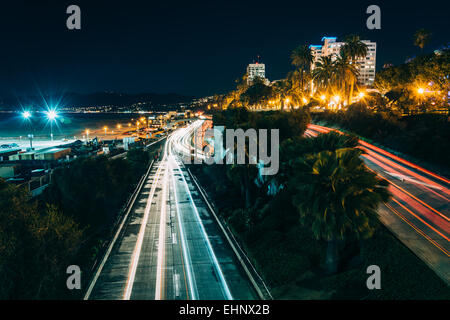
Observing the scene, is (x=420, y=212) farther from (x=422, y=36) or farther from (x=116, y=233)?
(x=422, y=36)

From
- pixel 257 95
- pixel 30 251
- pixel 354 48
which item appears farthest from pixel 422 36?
pixel 30 251

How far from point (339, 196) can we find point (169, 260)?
1467 centimetres

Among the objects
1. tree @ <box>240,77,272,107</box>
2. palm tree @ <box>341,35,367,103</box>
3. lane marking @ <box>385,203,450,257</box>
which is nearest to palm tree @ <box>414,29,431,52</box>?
palm tree @ <box>341,35,367,103</box>

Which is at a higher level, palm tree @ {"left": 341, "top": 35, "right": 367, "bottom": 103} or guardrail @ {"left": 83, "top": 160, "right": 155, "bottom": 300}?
palm tree @ {"left": 341, "top": 35, "right": 367, "bottom": 103}

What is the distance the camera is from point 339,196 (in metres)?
15.8

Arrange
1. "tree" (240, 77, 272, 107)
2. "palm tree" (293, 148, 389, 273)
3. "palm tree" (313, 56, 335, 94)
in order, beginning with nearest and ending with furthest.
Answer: "palm tree" (293, 148, 389, 273) < "palm tree" (313, 56, 335, 94) < "tree" (240, 77, 272, 107)

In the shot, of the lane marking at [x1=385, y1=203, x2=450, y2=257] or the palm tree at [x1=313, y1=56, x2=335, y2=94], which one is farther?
the palm tree at [x1=313, y1=56, x2=335, y2=94]

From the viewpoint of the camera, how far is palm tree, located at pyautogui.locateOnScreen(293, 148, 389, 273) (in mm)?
15469

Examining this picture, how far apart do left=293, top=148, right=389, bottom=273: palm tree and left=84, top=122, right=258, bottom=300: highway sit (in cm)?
728

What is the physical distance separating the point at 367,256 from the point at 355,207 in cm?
373

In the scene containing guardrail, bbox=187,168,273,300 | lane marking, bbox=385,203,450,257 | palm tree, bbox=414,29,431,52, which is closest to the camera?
lane marking, bbox=385,203,450,257

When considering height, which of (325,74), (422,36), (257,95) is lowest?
(257,95)

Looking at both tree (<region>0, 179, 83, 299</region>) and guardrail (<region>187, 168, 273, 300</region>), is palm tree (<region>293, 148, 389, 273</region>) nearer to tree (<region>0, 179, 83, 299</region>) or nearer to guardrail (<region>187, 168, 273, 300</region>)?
guardrail (<region>187, 168, 273, 300</region>)

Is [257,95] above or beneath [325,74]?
beneath
